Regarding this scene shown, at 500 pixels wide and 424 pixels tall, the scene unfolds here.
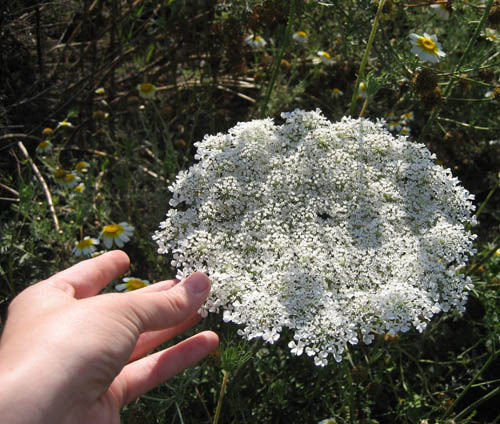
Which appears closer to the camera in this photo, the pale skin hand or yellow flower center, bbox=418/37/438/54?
the pale skin hand

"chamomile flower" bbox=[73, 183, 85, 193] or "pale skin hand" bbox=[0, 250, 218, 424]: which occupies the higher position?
"pale skin hand" bbox=[0, 250, 218, 424]

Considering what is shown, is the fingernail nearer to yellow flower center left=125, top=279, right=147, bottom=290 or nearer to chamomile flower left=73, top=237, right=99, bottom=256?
yellow flower center left=125, top=279, right=147, bottom=290

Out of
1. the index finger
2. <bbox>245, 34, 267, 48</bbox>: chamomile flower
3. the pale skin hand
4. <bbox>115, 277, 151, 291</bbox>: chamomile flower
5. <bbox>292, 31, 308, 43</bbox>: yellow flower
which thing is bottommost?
<bbox>115, 277, 151, 291</bbox>: chamomile flower

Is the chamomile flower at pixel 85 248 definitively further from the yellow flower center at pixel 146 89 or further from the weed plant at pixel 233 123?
the yellow flower center at pixel 146 89

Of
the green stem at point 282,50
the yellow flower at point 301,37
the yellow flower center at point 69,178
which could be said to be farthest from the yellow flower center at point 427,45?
the yellow flower center at point 69,178

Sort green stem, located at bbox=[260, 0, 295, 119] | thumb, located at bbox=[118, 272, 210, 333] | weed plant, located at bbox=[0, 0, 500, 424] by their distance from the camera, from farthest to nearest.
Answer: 1. weed plant, located at bbox=[0, 0, 500, 424]
2. green stem, located at bbox=[260, 0, 295, 119]
3. thumb, located at bbox=[118, 272, 210, 333]

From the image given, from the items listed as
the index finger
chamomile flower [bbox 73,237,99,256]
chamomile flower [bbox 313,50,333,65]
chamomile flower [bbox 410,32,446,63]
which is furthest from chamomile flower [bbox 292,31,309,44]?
the index finger

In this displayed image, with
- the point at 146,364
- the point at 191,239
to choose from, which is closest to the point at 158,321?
the point at 191,239
